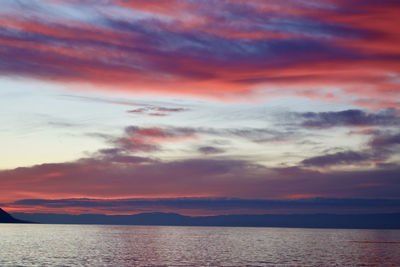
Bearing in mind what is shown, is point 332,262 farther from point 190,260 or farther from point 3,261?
point 3,261

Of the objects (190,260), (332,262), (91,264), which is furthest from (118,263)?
(332,262)

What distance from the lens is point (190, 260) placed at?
350 feet

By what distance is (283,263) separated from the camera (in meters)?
102

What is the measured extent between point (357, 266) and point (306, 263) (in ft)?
35.1

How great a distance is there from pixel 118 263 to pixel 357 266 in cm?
5077

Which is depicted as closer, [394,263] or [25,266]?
[25,266]

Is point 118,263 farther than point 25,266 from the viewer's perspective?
Yes

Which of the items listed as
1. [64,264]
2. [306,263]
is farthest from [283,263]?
[64,264]

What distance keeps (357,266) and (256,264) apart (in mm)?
21426

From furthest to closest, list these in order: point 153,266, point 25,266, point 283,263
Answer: point 283,263, point 153,266, point 25,266

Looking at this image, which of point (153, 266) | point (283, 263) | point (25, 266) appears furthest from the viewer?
point (283, 263)

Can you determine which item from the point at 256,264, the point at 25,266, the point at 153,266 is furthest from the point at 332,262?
the point at 25,266

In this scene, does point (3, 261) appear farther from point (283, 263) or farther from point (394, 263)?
point (394, 263)

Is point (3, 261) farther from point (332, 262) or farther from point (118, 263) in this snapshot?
point (332, 262)
